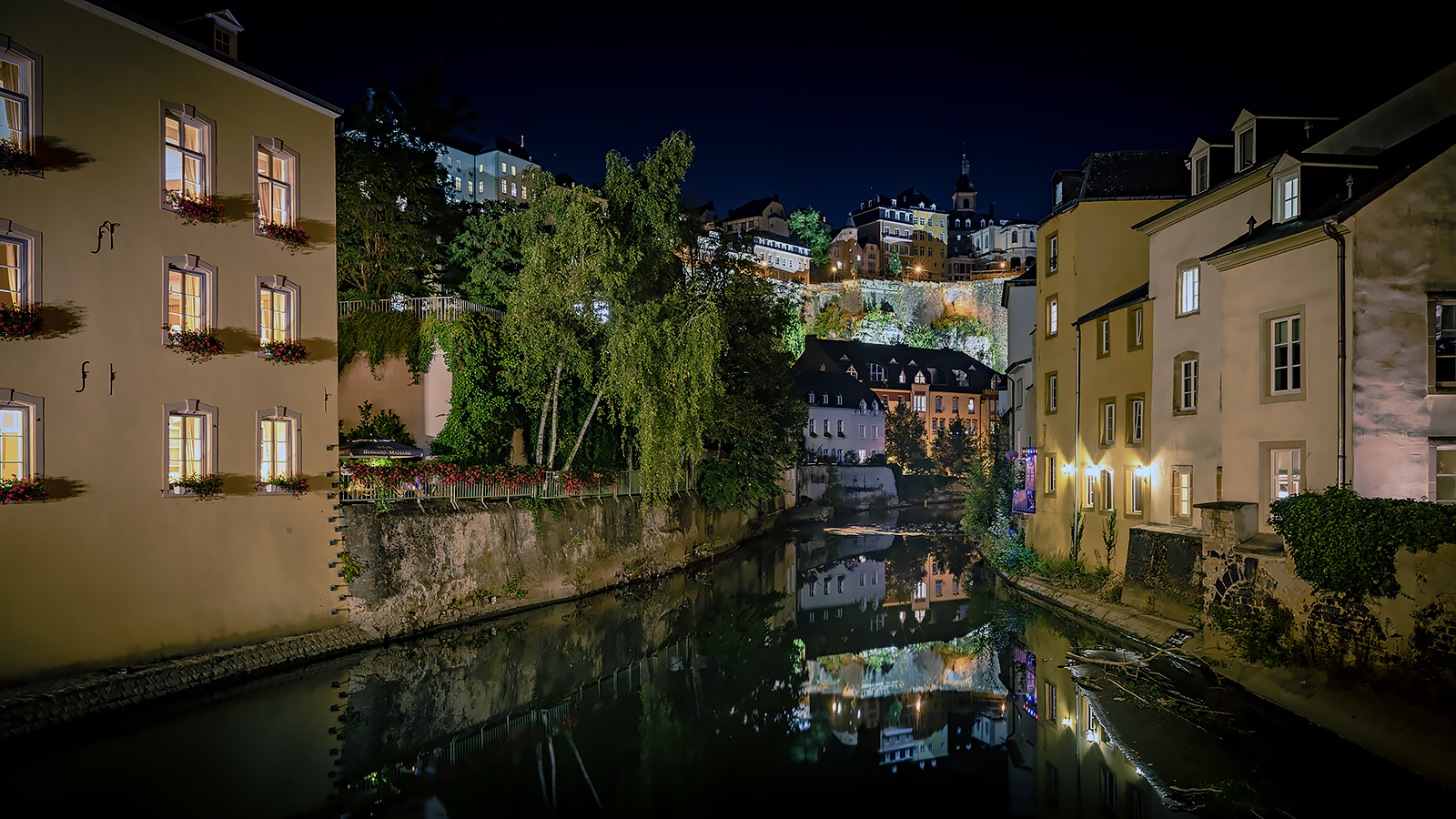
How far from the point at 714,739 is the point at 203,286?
11814 mm

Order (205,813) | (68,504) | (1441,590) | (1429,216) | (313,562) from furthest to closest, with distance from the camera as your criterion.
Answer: (313,562)
(1429,216)
(68,504)
(1441,590)
(205,813)

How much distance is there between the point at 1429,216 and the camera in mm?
14344

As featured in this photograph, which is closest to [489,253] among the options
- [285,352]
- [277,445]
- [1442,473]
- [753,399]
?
[753,399]

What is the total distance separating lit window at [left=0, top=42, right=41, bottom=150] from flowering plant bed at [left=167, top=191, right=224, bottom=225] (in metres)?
2.20

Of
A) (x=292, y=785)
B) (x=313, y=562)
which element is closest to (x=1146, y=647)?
(x=292, y=785)

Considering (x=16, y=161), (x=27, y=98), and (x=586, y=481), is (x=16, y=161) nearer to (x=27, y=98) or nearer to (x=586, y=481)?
(x=27, y=98)

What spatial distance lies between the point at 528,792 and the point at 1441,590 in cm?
1211

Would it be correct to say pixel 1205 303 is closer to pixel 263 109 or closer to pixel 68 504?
pixel 263 109

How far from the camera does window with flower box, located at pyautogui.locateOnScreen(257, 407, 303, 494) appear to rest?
16.8 metres

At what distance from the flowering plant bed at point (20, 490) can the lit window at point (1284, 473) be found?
20.1 metres

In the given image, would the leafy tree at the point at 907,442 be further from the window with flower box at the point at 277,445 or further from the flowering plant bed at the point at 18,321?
the flowering plant bed at the point at 18,321

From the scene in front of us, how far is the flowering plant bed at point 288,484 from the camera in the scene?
1683 centimetres

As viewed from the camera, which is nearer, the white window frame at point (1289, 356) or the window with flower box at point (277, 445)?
the white window frame at point (1289, 356)

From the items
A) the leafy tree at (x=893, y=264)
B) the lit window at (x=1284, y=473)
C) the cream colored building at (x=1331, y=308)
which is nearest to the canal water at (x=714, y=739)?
the lit window at (x=1284, y=473)
